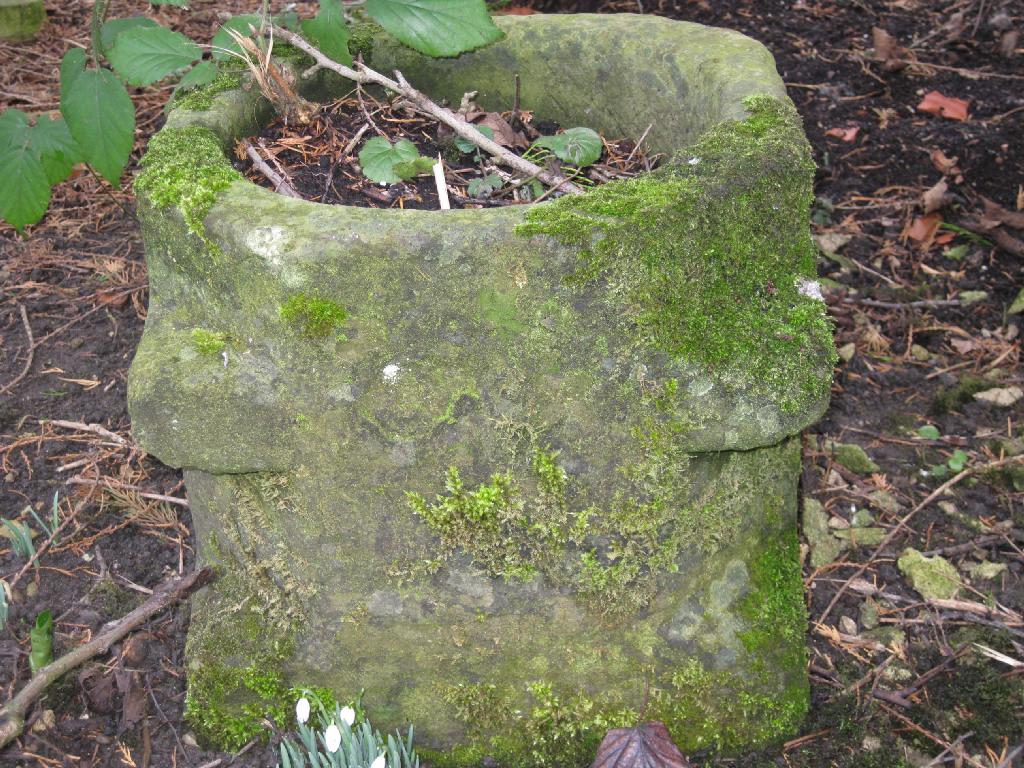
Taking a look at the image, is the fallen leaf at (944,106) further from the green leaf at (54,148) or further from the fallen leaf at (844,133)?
the green leaf at (54,148)

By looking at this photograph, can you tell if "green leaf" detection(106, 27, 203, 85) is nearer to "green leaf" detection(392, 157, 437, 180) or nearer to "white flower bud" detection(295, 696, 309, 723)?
"green leaf" detection(392, 157, 437, 180)

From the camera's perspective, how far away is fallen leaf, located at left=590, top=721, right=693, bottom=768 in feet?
6.07

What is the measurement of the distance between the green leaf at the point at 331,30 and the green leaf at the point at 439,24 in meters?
0.13

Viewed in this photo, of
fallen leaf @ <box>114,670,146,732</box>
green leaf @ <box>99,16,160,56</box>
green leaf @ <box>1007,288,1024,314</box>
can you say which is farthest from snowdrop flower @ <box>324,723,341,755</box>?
green leaf @ <box>1007,288,1024,314</box>

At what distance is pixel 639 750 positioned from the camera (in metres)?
1.86

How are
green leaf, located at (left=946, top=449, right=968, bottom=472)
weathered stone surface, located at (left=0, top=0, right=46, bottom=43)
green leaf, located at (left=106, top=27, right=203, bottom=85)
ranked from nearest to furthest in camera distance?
green leaf, located at (left=106, top=27, right=203, bottom=85)
green leaf, located at (left=946, top=449, right=968, bottom=472)
weathered stone surface, located at (left=0, top=0, right=46, bottom=43)

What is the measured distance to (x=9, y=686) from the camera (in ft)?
7.68

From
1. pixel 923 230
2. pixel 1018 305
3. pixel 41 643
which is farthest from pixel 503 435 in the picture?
pixel 923 230

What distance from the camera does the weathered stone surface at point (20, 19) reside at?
4.37 meters

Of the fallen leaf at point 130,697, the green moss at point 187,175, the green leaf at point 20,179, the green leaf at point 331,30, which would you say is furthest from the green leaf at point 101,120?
the fallen leaf at point 130,697

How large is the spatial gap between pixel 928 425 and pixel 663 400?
1650 millimetres

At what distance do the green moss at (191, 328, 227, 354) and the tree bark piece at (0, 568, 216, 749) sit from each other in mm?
564

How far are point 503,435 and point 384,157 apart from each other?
0.69m

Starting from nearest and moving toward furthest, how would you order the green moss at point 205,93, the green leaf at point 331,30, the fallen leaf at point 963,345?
the green leaf at point 331,30 → the green moss at point 205,93 → the fallen leaf at point 963,345
